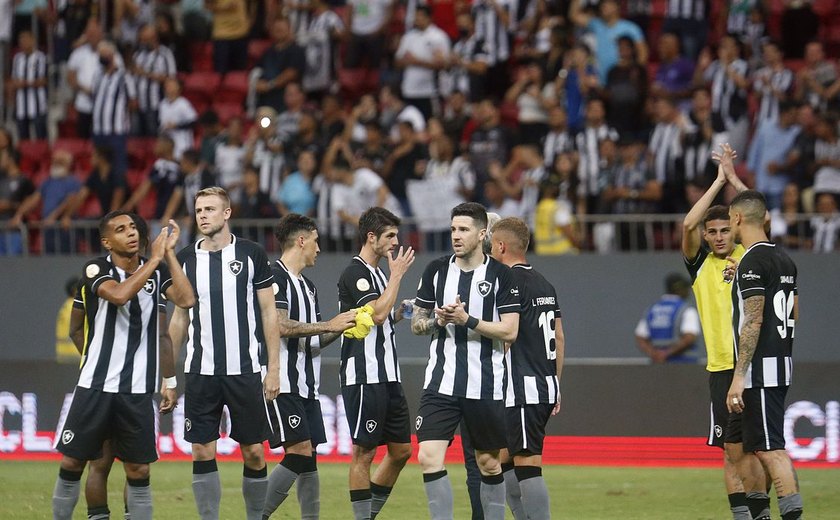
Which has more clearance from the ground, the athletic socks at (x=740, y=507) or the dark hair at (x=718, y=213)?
the dark hair at (x=718, y=213)

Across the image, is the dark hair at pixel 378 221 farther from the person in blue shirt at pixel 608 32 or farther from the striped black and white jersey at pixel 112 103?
the striped black and white jersey at pixel 112 103

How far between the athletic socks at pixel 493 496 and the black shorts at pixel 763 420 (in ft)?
5.21

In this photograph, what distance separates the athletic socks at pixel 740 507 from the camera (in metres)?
9.02

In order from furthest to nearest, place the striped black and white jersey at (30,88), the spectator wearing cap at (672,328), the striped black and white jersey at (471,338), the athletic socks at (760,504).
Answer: the striped black and white jersey at (30,88), the spectator wearing cap at (672,328), the athletic socks at (760,504), the striped black and white jersey at (471,338)

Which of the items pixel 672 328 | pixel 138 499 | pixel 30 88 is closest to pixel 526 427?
pixel 138 499

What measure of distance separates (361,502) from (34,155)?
1151cm

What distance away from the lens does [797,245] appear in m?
14.1

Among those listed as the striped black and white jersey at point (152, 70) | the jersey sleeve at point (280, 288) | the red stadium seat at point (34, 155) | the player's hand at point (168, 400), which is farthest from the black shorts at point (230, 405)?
the red stadium seat at point (34, 155)

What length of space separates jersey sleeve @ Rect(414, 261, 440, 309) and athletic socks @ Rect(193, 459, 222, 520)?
65.7 inches

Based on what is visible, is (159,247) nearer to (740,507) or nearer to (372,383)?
(372,383)

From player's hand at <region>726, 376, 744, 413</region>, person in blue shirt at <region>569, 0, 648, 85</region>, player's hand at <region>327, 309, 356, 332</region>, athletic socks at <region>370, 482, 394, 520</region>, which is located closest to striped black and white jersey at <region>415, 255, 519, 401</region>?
player's hand at <region>327, 309, 356, 332</region>

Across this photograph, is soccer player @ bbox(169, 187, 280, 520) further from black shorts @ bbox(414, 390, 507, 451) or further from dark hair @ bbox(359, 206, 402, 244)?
black shorts @ bbox(414, 390, 507, 451)

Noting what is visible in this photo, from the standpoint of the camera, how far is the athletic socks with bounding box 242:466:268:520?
862 centimetres

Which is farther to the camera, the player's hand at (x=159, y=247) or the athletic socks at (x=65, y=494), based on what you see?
the athletic socks at (x=65, y=494)
